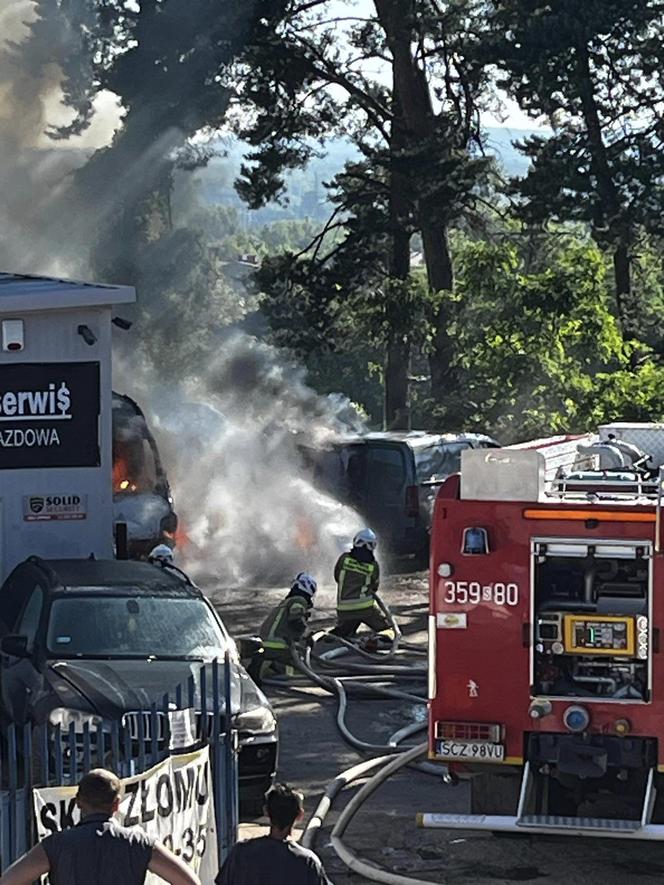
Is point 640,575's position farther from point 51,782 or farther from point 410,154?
point 410,154

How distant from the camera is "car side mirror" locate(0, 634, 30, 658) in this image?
1079 cm

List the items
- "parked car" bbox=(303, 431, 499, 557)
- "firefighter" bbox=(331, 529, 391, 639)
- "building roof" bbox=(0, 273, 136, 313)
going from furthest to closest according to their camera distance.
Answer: "parked car" bbox=(303, 431, 499, 557), "firefighter" bbox=(331, 529, 391, 639), "building roof" bbox=(0, 273, 136, 313)

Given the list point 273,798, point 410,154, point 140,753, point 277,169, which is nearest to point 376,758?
point 140,753

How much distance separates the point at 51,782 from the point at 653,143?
21848 mm

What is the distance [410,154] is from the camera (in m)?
27.8

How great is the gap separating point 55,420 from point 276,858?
808 centimetres

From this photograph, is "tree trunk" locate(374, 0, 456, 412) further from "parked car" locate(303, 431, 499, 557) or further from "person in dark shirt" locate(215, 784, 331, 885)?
"person in dark shirt" locate(215, 784, 331, 885)

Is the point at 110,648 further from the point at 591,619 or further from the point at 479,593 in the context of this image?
the point at 591,619

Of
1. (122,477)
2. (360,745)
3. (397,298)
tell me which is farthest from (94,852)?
(397,298)

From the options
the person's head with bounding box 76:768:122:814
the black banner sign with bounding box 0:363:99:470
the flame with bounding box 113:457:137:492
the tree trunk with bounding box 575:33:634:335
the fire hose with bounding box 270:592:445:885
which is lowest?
the fire hose with bounding box 270:592:445:885

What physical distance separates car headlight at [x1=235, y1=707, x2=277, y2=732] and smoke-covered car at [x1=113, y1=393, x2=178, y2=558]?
7.88 metres

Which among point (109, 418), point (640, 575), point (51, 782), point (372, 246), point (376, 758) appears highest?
point (372, 246)

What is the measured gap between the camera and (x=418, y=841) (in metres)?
10.1

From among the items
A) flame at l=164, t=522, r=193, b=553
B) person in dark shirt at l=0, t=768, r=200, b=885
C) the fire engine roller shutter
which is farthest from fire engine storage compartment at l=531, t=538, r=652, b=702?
flame at l=164, t=522, r=193, b=553
